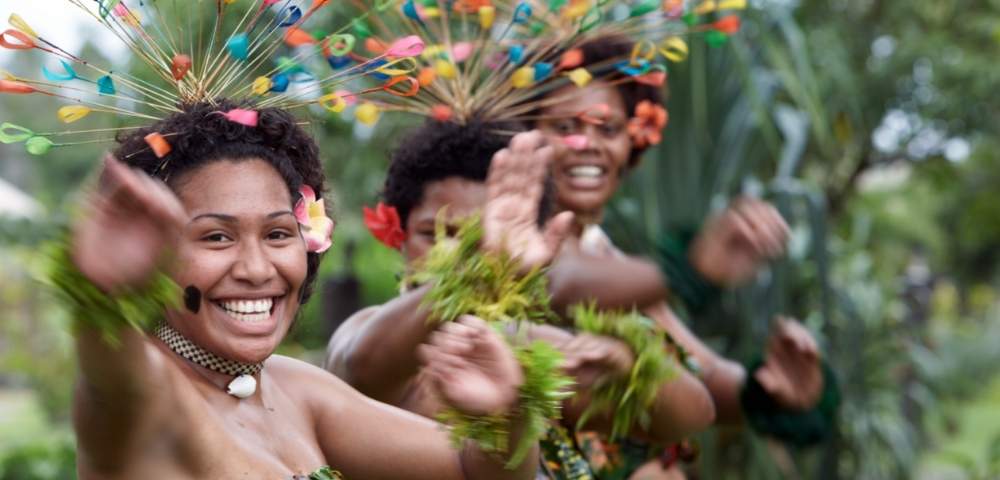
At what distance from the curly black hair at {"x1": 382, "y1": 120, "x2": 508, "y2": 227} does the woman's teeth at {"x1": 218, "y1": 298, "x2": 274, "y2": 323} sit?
2.99 ft

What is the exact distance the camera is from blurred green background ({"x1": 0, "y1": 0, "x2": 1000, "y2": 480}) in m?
5.53

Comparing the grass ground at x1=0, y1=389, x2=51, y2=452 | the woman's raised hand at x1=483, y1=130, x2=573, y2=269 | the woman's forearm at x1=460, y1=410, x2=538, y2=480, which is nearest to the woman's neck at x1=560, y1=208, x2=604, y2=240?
the woman's raised hand at x1=483, y1=130, x2=573, y2=269

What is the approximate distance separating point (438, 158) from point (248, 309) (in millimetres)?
958

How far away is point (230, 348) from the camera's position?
6.67 feet

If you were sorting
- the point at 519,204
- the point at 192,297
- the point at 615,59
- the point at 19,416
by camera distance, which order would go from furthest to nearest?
1. the point at 19,416
2. the point at 615,59
3. the point at 519,204
4. the point at 192,297

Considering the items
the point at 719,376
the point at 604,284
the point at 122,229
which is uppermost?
the point at 122,229

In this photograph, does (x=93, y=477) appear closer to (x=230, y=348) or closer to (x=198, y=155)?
(x=230, y=348)

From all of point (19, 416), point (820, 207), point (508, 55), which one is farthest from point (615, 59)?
point (19, 416)

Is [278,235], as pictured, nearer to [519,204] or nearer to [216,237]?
[216,237]

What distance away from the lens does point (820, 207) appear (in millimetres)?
5289

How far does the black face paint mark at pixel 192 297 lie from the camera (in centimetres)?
199

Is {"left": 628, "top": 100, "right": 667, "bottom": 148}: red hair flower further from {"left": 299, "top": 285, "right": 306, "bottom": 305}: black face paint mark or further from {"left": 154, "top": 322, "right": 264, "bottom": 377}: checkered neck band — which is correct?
{"left": 154, "top": 322, "right": 264, "bottom": 377}: checkered neck band

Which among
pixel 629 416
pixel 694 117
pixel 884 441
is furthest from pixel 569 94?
pixel 884 441

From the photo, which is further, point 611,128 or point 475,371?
point 611,128
